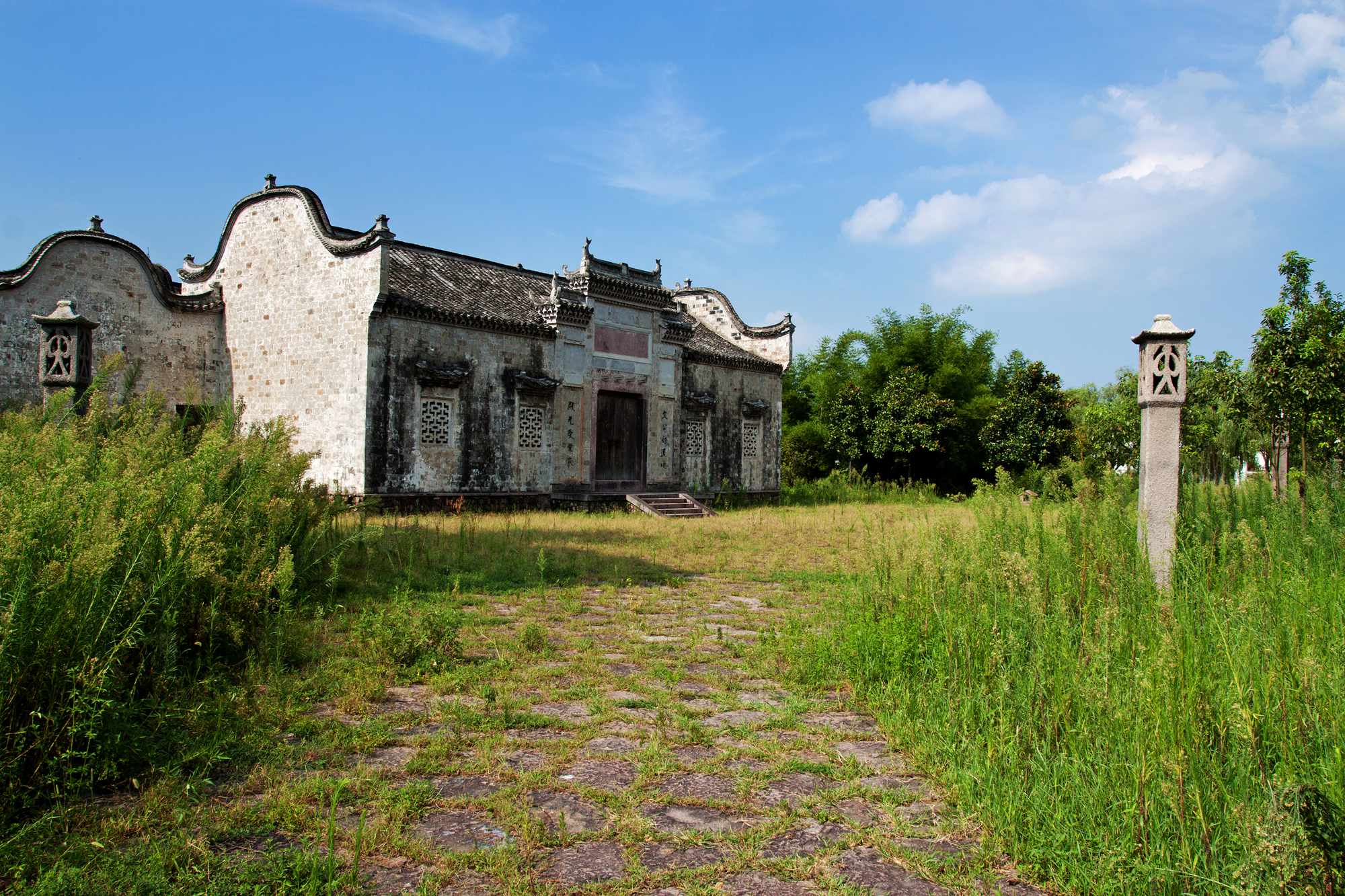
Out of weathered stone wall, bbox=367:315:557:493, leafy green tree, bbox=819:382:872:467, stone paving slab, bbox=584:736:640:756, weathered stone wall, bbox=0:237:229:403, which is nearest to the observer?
stone paving slab, bbox=584:736:640:756

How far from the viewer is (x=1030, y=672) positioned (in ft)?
11.3

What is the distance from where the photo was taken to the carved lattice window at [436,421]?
1548 cm

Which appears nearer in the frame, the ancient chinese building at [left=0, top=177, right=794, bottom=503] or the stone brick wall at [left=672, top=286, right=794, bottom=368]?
the ancient chinese building at [left=0, top=177, right=794, bottom=503]

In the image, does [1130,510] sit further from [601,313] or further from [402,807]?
[601,313]

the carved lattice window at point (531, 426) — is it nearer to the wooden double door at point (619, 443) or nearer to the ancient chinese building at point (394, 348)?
the ancient chinese building at point (394, 348)

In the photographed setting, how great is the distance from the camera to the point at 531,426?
17.3m

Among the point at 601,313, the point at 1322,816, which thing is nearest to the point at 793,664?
the point at 1322,816

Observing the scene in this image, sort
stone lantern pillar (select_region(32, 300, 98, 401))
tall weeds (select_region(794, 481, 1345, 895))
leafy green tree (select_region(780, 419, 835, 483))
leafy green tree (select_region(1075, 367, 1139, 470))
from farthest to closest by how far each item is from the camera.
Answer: leafy green tree (select_region(780, 419, 835, 483)) < leafy green tree (select_region(1075, 367, 1139, 470)) < stone lantern pillar (select_region(32, 300, 98, 401)) < tall weeds (select_region(794, 481, 1345, 895))

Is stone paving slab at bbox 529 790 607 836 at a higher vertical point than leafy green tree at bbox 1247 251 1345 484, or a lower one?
lower

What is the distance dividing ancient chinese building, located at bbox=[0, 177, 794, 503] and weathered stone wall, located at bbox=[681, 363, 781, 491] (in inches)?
19.5

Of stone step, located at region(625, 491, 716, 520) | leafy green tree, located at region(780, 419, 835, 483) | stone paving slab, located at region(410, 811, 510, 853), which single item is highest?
leafy green tree, located at region(780, 419, 835, 483)

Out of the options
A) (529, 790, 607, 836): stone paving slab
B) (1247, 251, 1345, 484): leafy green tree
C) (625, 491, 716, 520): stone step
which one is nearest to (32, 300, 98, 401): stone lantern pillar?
(529, 790, 607, 836): stone paving slab

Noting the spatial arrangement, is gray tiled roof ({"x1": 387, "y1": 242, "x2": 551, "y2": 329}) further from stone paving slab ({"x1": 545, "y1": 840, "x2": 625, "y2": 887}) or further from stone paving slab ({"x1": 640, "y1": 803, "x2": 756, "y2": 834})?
stone paving slab ({"x1": 545, "y1": 840, "x2": 625, "y2": 887})

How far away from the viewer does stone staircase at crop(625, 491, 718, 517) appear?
18047 mm
